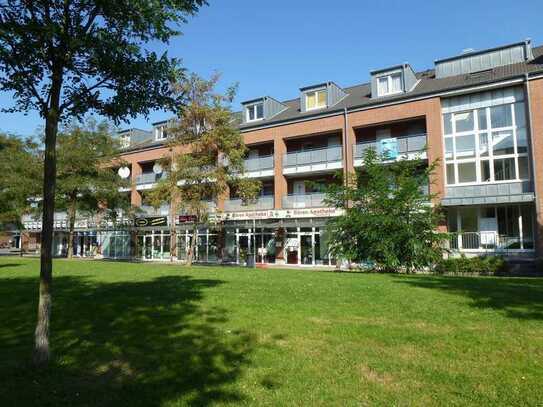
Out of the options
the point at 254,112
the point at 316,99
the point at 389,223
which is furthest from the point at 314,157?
the point at 389,223

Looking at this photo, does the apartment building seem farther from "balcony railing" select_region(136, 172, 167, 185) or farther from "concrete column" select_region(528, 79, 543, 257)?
"balcony railing" select_region(136, 172, 167, 185)

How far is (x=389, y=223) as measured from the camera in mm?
18484

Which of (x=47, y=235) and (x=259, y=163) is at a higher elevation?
(x=259, y=163)

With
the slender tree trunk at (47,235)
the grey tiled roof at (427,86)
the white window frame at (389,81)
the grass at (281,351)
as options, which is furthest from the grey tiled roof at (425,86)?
the slender tree trunk at (47,235)

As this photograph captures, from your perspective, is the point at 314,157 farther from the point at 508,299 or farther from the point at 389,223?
the point at 508,299

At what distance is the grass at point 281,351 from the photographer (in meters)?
4.20

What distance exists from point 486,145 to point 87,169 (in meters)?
24.9

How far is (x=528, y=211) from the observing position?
78.6 feet

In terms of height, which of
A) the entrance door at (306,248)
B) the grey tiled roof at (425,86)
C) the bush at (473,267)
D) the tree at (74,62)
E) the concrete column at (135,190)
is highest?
the grey tiled roof at (425,86)

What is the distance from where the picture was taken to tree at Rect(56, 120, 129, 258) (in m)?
30.1

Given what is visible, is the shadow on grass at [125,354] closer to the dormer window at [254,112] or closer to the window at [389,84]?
the window at [389,84]

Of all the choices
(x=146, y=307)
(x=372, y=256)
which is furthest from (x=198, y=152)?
(x=146, y=307)

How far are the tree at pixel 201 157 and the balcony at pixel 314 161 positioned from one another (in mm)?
5638

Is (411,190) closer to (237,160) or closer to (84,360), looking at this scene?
(237,160)
